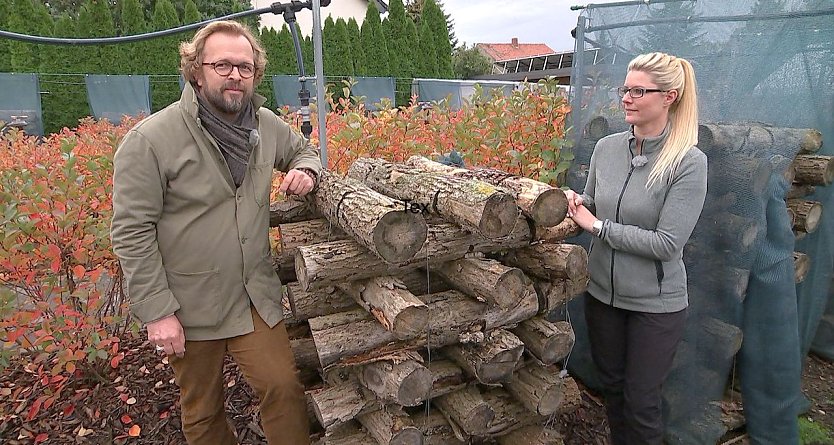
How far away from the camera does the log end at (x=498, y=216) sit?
194 cm

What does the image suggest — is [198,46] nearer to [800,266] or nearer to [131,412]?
[131,412]

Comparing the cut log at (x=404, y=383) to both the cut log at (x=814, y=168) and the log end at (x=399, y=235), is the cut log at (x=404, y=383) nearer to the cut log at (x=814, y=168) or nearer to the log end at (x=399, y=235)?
the log end at (x=399, y=235)

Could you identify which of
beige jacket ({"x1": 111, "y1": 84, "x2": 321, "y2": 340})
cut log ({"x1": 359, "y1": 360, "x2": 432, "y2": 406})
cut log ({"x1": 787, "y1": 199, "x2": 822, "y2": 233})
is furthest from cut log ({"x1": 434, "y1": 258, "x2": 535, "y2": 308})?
cut log ({"x1": 787, "y1": 199, "x2": 822, "y2": 233})

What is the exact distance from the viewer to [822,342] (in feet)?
13.8

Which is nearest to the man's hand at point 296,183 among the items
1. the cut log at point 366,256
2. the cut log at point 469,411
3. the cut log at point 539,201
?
the cut log at point 366,256

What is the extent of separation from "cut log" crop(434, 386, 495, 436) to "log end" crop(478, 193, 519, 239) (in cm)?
84

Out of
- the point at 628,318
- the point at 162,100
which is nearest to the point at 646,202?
the point at 628,318

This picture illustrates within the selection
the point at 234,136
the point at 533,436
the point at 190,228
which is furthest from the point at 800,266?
the point at 190,228

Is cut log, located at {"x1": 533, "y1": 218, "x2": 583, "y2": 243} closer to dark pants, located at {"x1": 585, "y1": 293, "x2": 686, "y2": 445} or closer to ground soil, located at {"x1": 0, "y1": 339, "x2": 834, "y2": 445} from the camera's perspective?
dark pants, located at {"x1": 585, "y1": 293, "x2": 686, "y2": 445}

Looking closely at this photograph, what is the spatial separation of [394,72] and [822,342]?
17942 millimetres

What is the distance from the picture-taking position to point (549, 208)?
2.24 metres

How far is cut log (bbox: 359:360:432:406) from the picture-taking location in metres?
2.06

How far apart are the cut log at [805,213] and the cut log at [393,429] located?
2909 millimetres

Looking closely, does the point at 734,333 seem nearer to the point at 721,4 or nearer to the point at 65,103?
the point at 721,4
